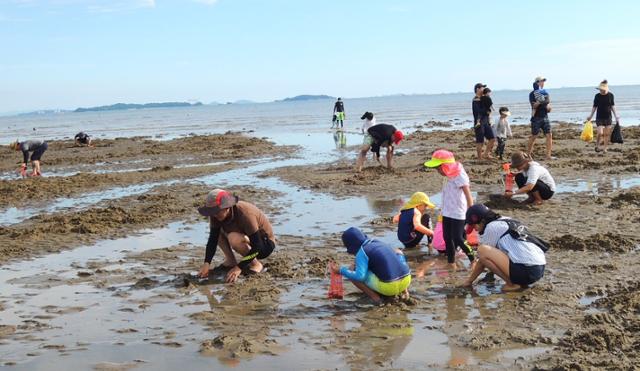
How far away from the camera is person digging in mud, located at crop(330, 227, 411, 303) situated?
5869 mm

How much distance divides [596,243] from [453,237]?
1.87 meters

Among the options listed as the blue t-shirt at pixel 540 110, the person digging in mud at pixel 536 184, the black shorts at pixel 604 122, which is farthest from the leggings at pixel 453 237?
the black shorts at pixel 604 122

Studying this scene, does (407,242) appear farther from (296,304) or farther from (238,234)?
(296,304)

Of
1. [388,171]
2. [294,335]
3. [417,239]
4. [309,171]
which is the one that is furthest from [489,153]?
[294,335]

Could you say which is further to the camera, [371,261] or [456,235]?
[456,235]

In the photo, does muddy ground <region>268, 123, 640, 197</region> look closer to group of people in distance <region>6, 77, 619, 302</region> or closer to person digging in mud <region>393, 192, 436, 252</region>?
group of people in distance <region>6, 77, 619, 302</region>

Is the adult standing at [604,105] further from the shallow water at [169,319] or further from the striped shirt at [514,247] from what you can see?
the striped shirt at [514,247]

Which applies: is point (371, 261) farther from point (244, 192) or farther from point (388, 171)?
point (388, 171)

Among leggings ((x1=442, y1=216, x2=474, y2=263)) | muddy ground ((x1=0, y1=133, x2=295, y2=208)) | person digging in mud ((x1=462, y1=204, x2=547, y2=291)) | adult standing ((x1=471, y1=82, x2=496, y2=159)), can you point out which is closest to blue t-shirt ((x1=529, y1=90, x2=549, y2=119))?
adult standing ((x1=471, y1=82, x2=496, y2=159))

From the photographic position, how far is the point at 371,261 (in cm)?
596

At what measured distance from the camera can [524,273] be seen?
19.9 ft

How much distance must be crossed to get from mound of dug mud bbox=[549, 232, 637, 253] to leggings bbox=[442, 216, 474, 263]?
1.26 meters

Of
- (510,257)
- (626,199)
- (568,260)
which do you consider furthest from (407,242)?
(626,199)

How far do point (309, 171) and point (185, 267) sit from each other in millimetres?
8959
